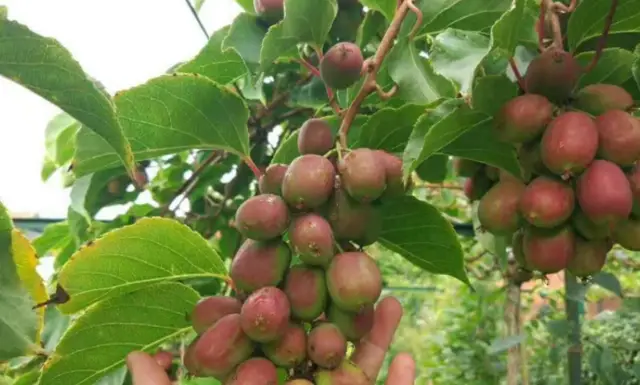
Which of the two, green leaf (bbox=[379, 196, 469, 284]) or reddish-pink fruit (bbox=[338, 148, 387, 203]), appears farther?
green leaf (bbox=[379, 196, 469, 284])

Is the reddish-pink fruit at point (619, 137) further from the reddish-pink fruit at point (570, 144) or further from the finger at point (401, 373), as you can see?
the finger at point (401, 373)

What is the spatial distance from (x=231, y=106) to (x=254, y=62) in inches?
2.9

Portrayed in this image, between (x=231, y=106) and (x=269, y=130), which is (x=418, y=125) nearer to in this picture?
(x=231, y=106)

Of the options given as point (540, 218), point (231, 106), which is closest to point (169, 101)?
point (231, 106)

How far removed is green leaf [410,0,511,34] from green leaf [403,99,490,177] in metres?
0.13

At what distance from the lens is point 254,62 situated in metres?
0.66

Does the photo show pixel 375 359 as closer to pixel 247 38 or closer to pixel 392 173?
pixel 392 173

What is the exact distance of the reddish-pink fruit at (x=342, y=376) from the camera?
45 centimetres

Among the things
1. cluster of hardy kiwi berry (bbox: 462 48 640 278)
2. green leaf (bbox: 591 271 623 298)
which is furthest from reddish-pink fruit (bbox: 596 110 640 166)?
green leaf (bbox: 591 271 623 298)

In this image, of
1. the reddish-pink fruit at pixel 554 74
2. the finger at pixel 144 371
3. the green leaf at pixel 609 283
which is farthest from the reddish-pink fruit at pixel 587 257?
the green leaf at pixel 609 283

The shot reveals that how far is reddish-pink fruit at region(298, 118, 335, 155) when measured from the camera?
20.2 inches

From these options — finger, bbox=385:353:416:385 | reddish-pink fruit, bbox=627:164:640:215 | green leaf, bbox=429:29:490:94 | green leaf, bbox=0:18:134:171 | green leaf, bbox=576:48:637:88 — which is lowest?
finger, bbox=385:353:416:385

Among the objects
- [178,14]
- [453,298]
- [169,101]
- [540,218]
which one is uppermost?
[169,101]

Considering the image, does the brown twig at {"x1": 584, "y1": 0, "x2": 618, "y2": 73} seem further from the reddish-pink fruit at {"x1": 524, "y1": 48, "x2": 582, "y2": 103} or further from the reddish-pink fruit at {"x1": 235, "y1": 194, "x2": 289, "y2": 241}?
the reddish-pink fruit at {"x1": 235, "y1": 194, "x2": 289, "y2": 241}
